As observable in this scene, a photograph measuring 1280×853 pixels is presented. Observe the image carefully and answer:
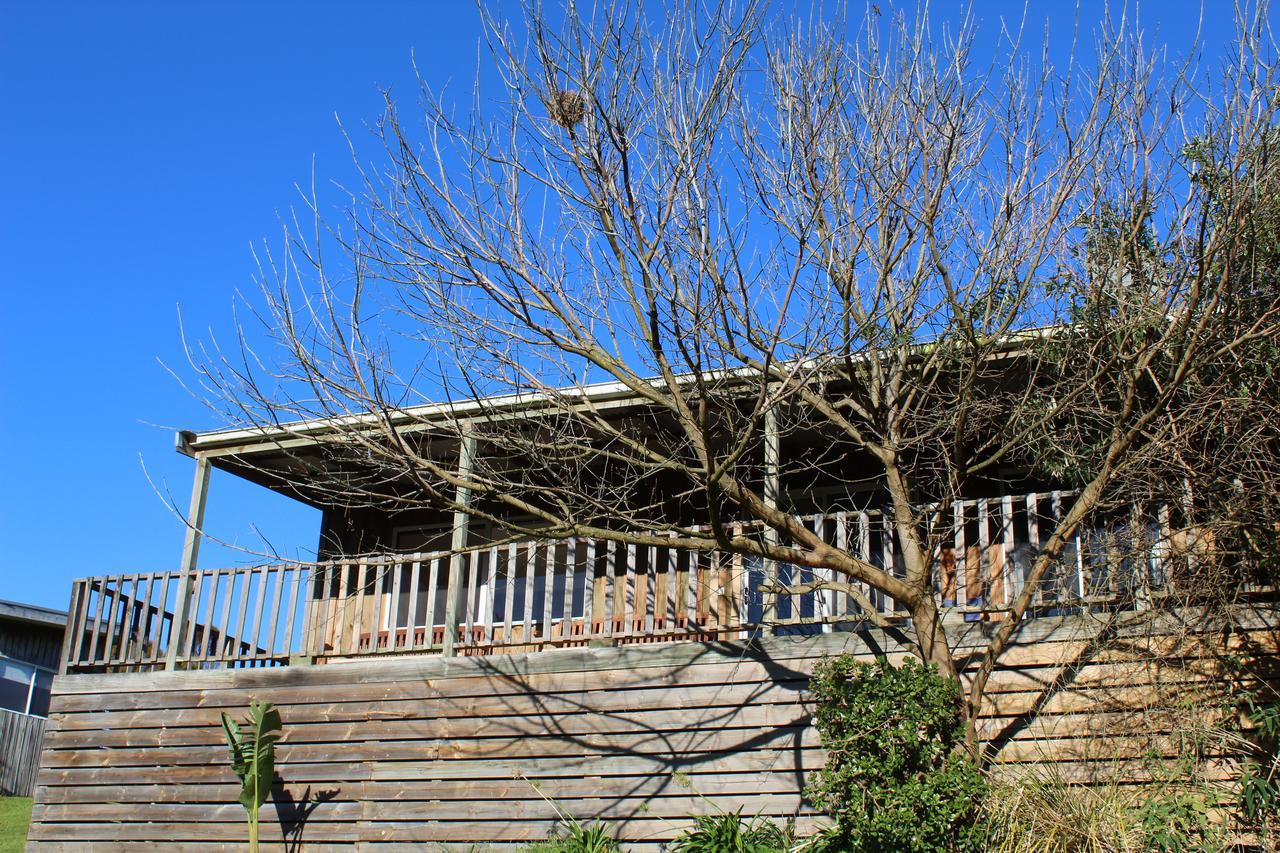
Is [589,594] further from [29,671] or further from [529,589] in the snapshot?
[29,671]

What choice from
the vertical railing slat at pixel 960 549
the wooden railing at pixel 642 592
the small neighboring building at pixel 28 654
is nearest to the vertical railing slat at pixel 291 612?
the wooden railing at pixel 642 592

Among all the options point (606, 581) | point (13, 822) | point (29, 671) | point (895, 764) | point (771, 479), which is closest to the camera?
point (895, 764)

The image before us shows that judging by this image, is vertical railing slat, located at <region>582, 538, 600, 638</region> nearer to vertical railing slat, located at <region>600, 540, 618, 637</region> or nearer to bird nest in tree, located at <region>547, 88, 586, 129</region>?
vertical railing slat, located at <region>600, 540, 618, 637</region>

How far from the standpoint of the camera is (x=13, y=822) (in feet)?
51.2

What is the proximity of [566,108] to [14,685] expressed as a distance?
2081 centimetres

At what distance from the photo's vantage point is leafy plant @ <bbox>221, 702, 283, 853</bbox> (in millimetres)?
10562

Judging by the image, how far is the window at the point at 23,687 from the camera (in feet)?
79.0

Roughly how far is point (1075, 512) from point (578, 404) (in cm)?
411

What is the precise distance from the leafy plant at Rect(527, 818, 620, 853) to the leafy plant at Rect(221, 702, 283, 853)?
7.90ft

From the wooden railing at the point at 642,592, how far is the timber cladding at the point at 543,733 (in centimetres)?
27

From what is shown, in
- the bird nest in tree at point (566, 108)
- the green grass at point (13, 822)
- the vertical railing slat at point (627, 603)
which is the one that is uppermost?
the bird nest in tree at point (566, 108)

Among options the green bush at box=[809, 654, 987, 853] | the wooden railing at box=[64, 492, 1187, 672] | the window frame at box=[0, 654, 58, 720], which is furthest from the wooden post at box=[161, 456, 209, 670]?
the window frame at box=[0, 654, 58, 720]

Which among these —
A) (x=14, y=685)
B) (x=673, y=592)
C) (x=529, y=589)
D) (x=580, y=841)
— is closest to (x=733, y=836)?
(x=580, y=841)

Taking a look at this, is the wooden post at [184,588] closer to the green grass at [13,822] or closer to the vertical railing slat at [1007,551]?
the green grass at [13,822]
